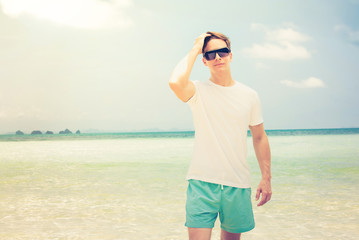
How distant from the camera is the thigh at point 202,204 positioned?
84.9 inches

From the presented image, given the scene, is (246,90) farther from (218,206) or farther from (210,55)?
(218,206)

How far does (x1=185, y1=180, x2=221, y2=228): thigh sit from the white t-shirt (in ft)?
0.17

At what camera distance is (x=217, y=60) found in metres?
2.31

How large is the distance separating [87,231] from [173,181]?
4423 millimetres

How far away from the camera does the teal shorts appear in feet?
7.11

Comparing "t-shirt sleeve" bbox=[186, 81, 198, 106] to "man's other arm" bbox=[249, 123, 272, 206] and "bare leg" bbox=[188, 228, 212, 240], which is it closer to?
"man's other arm" bbox=[249, 123, 272, 206]

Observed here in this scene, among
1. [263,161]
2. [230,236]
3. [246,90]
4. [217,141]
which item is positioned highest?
[246,90]

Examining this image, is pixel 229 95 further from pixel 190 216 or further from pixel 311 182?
pixel 311 182

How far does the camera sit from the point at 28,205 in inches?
247

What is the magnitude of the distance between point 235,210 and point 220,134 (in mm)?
488

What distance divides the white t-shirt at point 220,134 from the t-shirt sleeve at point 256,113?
0.07 metres

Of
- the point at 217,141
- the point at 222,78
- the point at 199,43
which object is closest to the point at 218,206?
the point at 217,141

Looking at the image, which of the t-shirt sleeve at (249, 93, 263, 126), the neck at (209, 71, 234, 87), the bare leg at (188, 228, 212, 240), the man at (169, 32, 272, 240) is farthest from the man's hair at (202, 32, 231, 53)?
the bare leg at (188, 228, 212, 240)

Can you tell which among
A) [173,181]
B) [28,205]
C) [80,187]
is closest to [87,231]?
[28,205]
